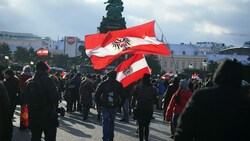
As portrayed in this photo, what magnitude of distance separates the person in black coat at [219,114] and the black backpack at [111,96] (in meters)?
5.93

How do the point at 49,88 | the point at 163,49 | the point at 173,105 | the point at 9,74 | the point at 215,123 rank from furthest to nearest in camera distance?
the point at 163,49 → the point at 9,74 → the point at 173,105 → the point at 49,88 → the point at 215,123

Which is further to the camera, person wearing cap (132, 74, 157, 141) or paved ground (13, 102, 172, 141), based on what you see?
paved ground (13, 102, 172, 141)

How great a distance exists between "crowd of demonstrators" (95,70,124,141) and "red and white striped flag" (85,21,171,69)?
223cm

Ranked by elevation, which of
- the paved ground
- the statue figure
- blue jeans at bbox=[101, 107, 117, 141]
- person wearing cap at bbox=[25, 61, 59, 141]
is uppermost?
the statue figure

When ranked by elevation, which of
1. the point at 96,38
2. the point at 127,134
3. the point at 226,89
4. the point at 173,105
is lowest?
the point at 127,134

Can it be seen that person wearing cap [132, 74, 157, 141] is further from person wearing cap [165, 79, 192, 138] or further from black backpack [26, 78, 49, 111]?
black backpack [26, 78, 49, 111]

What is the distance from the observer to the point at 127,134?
1302 cm

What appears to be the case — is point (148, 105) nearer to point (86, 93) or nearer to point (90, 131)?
point (90, 131)

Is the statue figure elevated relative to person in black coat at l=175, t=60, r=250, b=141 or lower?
elevated

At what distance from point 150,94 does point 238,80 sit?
6.35 metres

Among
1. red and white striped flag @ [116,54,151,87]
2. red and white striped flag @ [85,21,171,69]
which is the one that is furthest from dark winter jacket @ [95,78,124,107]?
red and white striped flag @ [85,21,171,69]

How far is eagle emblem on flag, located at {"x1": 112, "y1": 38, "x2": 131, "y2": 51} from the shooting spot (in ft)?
41.7

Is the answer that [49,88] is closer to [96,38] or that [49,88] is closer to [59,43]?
[96,38]

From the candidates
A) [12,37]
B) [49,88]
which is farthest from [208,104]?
[12,37]
